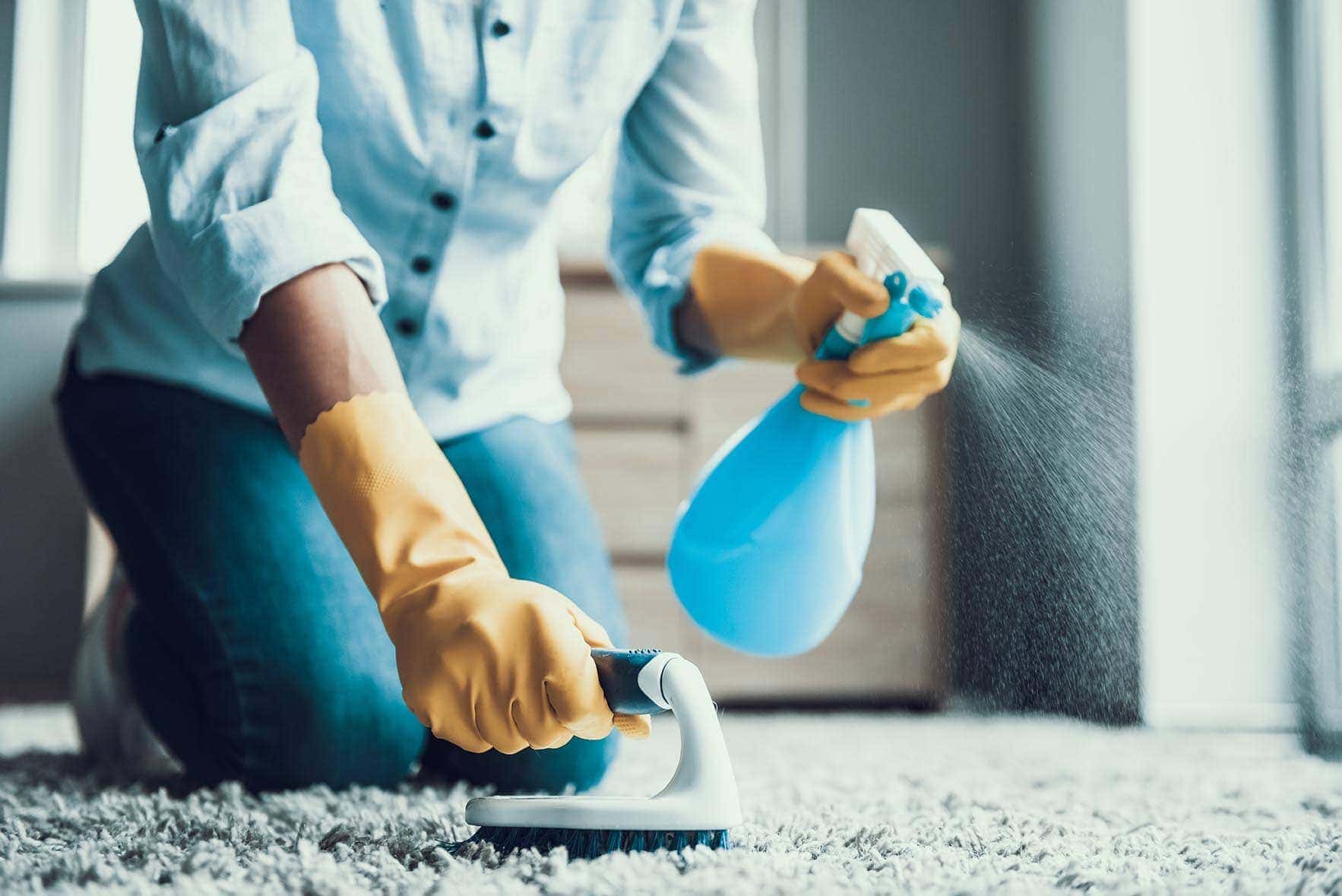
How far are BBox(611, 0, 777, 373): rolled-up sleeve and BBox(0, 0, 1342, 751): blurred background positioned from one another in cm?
22

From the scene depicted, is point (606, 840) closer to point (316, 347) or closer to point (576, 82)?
point (316, 347)

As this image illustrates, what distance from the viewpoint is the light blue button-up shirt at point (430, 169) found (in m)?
0.64

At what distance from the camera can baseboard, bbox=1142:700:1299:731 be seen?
58.3 inches

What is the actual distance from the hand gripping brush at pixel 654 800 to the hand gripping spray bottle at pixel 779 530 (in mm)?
266

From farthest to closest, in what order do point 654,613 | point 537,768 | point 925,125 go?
point 925,125, point 654,613, point 537,768

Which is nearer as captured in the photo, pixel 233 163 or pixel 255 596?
pixel 233 163

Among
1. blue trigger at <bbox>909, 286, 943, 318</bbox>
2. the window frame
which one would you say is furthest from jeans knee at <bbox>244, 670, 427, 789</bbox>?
the window frame

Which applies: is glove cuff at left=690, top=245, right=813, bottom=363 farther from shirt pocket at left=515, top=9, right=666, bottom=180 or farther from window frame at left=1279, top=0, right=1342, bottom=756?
window frame at left=1279, top=0, right=1342, bottom=756

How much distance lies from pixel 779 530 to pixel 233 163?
0.38 metres

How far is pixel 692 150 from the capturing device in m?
0.94

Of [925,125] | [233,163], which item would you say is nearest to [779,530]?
[233,163]

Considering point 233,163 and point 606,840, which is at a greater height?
point 233,163

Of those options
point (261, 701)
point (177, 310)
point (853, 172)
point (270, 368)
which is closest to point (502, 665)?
Result: point (270, 368)

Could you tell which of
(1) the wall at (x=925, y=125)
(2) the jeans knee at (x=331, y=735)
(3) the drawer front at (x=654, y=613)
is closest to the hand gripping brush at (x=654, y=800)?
(2) the jeans knee at (x=331, y=735)
